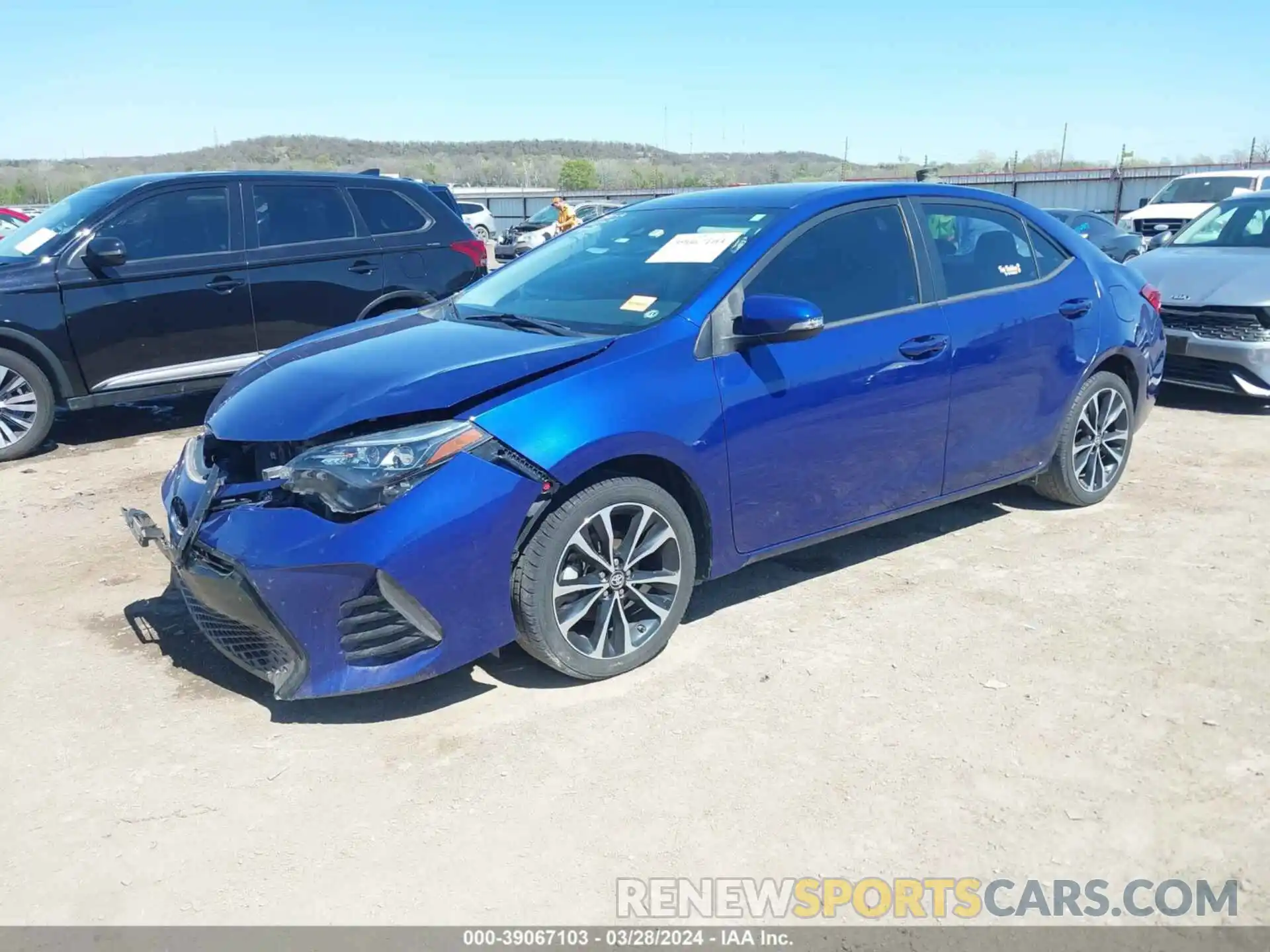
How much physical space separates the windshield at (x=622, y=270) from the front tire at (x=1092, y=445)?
2120mm

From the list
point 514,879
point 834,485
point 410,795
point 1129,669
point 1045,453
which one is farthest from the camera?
point 1045,453

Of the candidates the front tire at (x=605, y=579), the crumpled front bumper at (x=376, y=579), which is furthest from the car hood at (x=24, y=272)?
A: the front tire at (x=605, y=579)

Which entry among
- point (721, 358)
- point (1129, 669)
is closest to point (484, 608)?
point (721, 358)

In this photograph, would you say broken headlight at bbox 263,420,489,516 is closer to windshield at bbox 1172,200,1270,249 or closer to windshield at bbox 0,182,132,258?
windshield at bbox 0,182,132,258

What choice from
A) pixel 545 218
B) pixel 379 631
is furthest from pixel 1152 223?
pixel 379 631

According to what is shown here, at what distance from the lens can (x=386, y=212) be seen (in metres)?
8.24

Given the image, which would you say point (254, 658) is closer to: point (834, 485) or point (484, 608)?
point (484, 608)

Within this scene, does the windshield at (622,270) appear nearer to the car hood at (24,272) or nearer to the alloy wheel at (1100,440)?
the alloy wheel at (1100,440)

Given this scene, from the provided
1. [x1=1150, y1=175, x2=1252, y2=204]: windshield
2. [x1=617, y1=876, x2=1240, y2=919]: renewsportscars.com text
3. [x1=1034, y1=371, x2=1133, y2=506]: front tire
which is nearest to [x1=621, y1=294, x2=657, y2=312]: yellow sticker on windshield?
[x1=617, y1=876, x2=1240, y2=919]: renewsportscars.com text

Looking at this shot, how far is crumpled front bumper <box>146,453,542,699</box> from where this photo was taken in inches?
126

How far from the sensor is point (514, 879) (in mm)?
2719

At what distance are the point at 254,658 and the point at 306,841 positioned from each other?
806 millimetres

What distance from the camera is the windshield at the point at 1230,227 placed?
8562 millimetres

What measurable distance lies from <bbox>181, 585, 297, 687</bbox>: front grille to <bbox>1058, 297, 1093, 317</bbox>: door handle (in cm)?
392
